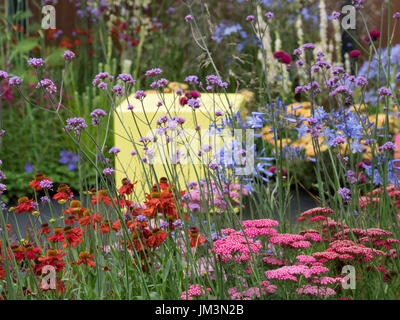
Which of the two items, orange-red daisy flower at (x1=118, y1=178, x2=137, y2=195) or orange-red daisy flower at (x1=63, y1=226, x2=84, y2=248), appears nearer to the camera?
orange-red daisy flower at (x1=63, y1=226, x2=84, y2=248)

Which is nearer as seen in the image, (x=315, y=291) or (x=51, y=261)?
(x=315, y=291)

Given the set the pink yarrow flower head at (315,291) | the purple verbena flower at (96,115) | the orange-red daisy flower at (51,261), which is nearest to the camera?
the pink yarrow flower head at (315,291)

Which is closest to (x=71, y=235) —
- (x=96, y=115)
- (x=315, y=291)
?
(x=96, y=115)

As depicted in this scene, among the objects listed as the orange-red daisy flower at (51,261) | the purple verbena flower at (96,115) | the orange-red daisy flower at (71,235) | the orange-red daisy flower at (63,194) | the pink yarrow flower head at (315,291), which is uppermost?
the purple verbena flower at (96,115)

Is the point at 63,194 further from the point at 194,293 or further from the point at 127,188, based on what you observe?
the point at 194,293

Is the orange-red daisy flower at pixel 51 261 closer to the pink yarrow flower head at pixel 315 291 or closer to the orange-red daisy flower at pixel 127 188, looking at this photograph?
the orange-red daisy flower at pixel 127 188

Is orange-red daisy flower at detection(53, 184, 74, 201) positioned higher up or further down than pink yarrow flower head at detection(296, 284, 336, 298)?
higher up

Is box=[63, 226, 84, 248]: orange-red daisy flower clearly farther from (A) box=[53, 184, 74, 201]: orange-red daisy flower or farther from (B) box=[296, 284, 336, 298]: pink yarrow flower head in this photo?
(B) box=[296, 284, 336, 298]: pink yarrow flower head

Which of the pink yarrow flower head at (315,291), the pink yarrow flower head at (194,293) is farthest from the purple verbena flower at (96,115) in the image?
the pink yarrow flower head at (315,291)

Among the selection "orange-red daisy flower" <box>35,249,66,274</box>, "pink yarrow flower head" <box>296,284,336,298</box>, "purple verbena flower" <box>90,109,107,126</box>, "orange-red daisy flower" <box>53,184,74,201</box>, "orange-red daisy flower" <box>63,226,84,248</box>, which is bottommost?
"pink yarrow flower head" <box>296,284,336,298</box>

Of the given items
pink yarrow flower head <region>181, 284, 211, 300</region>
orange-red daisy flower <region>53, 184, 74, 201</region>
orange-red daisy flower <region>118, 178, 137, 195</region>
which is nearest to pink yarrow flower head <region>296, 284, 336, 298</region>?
pink yarrow flower head <region>181, 284, 211, 300</region>

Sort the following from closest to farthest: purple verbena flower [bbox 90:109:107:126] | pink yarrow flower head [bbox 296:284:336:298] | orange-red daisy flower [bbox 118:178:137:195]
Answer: pink yarrow flower head [bbox 296:284:336:298]
purple verbena flower [bbox 90:109:107:126]
orange-red daisy flower [bbox 118:178:137:195]
